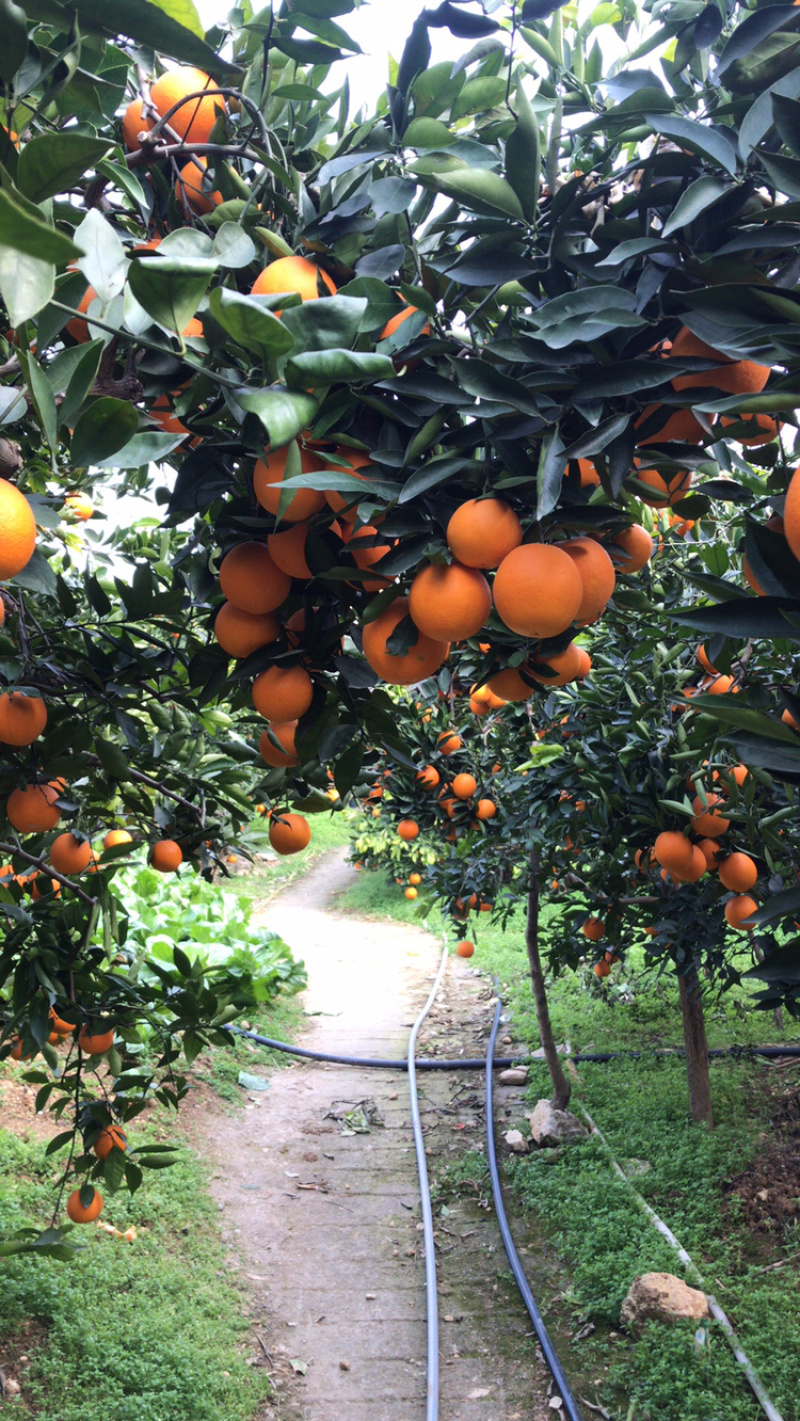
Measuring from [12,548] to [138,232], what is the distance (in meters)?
0.67

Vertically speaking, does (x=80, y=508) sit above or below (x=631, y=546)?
below

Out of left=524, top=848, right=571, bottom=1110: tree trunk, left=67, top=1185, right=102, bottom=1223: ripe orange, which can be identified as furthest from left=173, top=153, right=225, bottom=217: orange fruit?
left=524, top=848, right=571, bottom=1110: tree trunk

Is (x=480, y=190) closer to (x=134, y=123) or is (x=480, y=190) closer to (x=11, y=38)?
(x=11, y=38)

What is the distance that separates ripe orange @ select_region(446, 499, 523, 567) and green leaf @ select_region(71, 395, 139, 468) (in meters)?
0.31

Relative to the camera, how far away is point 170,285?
68 cm

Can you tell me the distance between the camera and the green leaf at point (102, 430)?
2.56ft

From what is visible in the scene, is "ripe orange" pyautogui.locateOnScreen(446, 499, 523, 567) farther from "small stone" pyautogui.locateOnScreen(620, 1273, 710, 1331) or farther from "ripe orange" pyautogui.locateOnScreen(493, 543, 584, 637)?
"small stone" pyautogui.locateOnScreen(620, 1273, 710, 1331)

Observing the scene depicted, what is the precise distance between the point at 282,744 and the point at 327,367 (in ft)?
→ 2.27

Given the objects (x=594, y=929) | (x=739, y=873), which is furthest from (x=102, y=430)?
(x=594, y=929)

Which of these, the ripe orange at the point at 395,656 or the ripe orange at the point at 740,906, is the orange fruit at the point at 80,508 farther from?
the ripe orange at the point at 740,906

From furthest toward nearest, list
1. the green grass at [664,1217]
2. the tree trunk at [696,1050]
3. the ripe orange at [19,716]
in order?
the tree trunk at [696,1050]
the green grass at [664,1217]
the ripe orange at [19,716]

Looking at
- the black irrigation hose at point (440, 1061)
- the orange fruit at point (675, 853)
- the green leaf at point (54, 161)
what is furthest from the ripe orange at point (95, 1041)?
the black irrigation hose at point (440, 1061)

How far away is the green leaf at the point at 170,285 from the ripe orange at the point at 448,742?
4213 mm

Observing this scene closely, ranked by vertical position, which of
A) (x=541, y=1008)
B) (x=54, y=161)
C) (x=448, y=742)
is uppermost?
(x=54, y=161)
